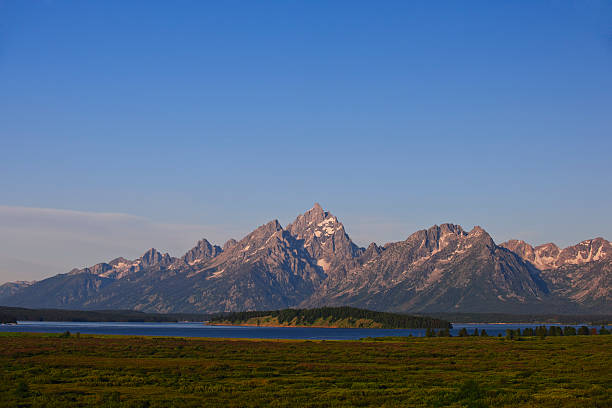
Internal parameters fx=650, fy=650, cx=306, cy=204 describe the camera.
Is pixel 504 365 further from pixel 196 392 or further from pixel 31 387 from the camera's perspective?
pixel 31 387

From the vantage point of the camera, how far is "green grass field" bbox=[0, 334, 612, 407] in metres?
67.1

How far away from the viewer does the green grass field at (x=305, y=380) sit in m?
67.1

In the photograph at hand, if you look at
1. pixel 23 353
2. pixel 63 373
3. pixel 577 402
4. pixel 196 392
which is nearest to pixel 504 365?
pixel 577 402

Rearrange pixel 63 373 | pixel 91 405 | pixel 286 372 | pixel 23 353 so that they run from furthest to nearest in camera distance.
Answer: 1. pixel 23 353
2. pixel 286 372
3. pixel 63 373
4. pixel 91 405

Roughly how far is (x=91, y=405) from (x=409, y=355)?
85496 millimetres

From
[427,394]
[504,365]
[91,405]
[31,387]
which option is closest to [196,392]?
[91,405]

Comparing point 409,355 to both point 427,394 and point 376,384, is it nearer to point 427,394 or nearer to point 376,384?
point 376,384

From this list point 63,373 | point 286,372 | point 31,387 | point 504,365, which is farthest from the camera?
point 504,365

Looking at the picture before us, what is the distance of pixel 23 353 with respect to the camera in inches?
5162

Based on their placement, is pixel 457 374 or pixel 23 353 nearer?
pixel 457 374

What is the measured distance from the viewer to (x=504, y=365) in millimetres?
109750

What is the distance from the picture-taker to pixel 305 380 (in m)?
86.9

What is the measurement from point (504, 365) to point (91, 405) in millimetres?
71608

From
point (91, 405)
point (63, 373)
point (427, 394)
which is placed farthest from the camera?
point (63, 373)
